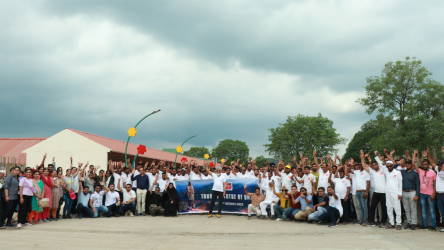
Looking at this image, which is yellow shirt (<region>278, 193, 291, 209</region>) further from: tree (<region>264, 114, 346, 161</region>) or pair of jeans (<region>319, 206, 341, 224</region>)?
tree (<region>264, 114, 346, 161</region>)

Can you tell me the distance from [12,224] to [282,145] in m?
53.7

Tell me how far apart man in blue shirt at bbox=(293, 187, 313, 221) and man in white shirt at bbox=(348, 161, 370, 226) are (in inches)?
61.5

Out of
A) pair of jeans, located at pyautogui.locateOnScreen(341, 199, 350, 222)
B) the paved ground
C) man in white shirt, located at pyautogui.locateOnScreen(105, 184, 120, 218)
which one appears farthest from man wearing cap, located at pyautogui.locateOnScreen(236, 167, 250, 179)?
man in white shirt, located at pyautogui.locateOnScreen(105, 184, 120, 218)

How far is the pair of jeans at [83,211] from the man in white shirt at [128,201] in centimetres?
121

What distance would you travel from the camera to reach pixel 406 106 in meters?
34.8

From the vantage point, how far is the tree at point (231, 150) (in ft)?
326

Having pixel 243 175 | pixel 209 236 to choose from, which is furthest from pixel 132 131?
pixel 209 236

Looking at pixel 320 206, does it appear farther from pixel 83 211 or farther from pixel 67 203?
pixel 67 203

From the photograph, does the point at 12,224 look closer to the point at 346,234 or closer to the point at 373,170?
Result: the point at 346,234

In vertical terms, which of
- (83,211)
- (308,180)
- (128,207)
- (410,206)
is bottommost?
(83,211)

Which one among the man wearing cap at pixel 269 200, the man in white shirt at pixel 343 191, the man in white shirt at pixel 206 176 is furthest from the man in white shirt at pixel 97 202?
the man in white shirt at pixel 343 191

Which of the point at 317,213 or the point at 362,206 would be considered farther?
the point at 317,213

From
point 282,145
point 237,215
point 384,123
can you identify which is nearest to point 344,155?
point 282,145

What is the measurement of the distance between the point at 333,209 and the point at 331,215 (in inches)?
8.1
